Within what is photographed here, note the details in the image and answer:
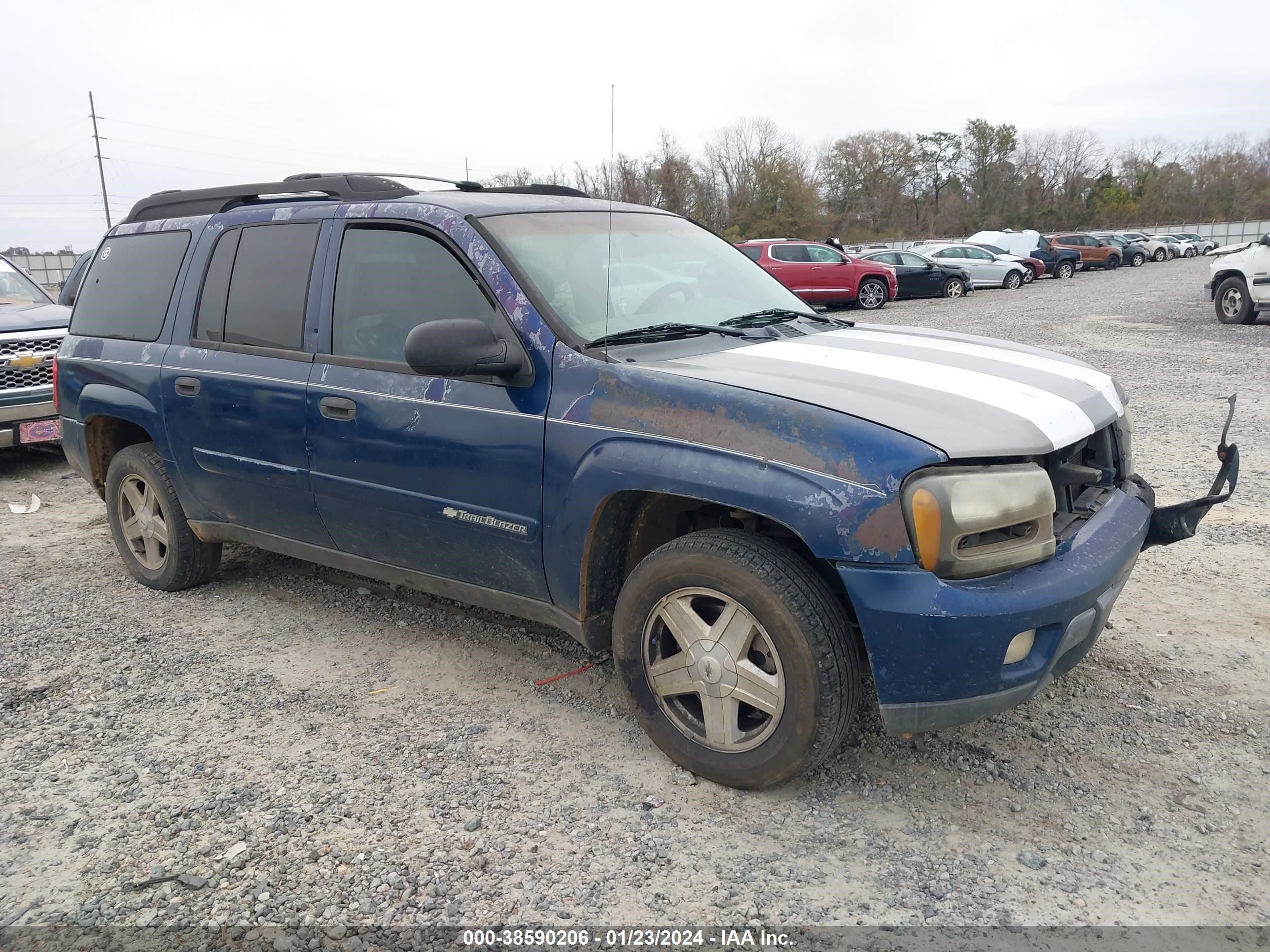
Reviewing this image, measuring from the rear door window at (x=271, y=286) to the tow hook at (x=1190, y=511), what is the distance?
3.24 m

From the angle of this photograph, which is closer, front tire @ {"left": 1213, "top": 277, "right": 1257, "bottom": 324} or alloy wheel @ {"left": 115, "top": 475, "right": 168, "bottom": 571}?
alloy wheel @ {"left": 115, "top": 475, "right": 168, "bottom": 571}

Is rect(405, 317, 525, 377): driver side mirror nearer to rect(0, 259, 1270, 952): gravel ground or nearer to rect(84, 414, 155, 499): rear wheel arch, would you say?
rect(0, 259, 1270, 952): gravel ground

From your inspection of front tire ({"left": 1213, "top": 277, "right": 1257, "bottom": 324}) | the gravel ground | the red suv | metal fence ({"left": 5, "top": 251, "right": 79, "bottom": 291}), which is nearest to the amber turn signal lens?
the gravel ground

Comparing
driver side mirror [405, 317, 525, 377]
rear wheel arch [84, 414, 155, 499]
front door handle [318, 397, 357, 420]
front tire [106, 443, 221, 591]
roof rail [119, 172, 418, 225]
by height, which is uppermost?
roof rail [119, 172, 418, 225]

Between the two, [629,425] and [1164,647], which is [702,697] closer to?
[629,425]

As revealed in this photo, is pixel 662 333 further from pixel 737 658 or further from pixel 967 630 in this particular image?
pixel 967 630

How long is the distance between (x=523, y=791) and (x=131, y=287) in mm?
3377

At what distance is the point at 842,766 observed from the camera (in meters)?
3.08

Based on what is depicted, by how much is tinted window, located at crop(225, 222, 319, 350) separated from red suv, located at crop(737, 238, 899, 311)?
16.4 metres

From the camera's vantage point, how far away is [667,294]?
11.9 feet

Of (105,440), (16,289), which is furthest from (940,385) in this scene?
(16,289)

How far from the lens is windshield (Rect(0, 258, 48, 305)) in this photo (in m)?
8.62

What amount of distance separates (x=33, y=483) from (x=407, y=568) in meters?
5.45

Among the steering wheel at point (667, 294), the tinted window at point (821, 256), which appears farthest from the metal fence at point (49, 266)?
the steering wheel at point (667, 294)
